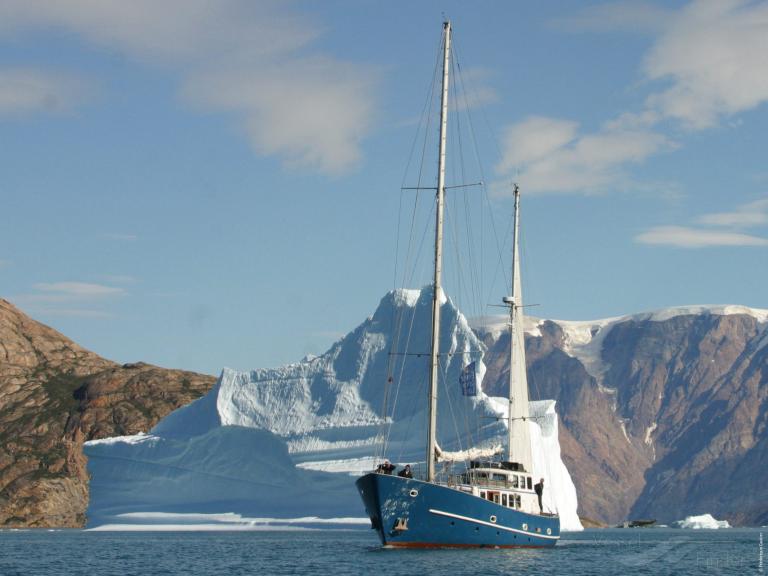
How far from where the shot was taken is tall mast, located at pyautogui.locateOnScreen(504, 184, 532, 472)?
82.0 metres

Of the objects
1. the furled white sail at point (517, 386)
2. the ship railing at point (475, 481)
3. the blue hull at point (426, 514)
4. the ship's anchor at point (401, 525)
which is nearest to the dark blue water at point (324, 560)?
the blue hull at point (426, 514)

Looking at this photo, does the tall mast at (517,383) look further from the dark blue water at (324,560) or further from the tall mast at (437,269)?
the tall mast at (437,269)

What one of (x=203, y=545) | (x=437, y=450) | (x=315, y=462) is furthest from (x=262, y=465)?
(x=437, y=450)

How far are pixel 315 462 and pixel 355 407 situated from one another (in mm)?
6608

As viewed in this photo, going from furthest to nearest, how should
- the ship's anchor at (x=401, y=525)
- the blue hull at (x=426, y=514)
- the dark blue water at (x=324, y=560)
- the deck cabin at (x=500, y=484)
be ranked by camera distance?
1. the deck cabin at (x=500, y=484)
2. the ship's anchor at (x=401, y=525)
3. the blue hull at (x=426, y=514)
4. the dark blue water at (x=324, y=560)

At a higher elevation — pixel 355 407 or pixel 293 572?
pixel 355 407

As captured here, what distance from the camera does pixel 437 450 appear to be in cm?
7150

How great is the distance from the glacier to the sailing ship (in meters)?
35.2

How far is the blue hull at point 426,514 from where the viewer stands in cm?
6788

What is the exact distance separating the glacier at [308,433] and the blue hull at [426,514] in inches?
1577

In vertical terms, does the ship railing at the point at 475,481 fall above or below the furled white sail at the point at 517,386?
below

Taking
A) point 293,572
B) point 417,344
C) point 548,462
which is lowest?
point 293,572

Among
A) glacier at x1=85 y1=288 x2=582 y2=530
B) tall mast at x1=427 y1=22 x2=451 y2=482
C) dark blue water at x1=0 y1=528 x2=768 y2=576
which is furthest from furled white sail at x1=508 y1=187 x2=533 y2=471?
glacier at x1=85 y1=288 x2=582 y2=530

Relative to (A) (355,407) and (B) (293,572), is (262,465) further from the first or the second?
(B) (293,572)
